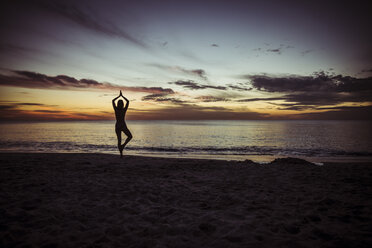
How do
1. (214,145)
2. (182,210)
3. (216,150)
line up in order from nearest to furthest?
1. (182,210)
2. (216,150)
3. (214,145)

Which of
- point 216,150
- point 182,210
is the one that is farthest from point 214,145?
point 182,210

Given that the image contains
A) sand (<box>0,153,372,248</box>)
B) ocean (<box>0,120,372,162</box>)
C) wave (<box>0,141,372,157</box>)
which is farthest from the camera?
wave (<box>0,141,372,157</box>)

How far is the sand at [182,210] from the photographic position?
3418 mm

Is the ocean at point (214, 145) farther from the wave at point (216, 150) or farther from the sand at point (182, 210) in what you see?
the sand at point (182, 210)

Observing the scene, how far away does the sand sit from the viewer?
11.2ft

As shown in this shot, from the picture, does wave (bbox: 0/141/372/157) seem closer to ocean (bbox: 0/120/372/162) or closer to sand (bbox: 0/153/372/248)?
ocean (bbox: 0/120/372/162)

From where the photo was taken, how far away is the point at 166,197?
5.57 m

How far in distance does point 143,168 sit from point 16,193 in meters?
4.83

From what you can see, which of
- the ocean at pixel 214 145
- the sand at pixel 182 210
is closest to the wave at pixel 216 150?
the ocean at pixel 214 145

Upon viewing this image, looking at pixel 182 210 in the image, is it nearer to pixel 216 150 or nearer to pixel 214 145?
pixel 216 150

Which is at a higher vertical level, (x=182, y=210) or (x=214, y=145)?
(x=182, y=210)

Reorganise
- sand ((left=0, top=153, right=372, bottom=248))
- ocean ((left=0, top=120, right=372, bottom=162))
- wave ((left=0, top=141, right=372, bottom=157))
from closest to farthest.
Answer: sand ((left=0, top=153, right=372, bottom=248))
ocean ((left=0, top=120, right=372, bottom=162))
wave ((left=0, top=141, right=372, bottom=157))

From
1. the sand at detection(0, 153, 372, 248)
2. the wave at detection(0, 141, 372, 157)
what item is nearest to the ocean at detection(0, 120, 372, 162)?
the wave at detection(0, 141, 372, 157)

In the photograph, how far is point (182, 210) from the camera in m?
4.71
